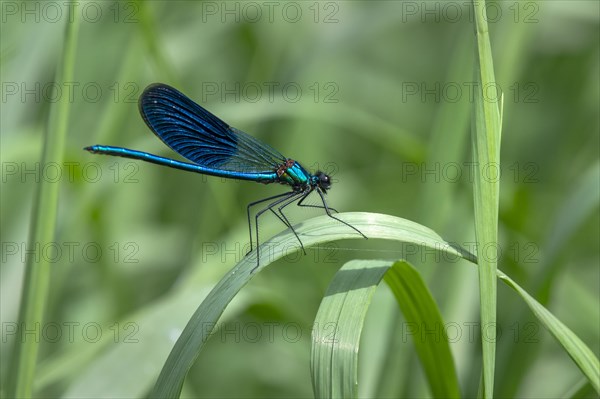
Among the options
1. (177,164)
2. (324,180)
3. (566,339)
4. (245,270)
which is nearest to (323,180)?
(324,180)

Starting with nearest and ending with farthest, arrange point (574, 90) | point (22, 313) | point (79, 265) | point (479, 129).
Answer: point (479, 129)
point (22, 313)
point (79, 265)
point (574, 90)

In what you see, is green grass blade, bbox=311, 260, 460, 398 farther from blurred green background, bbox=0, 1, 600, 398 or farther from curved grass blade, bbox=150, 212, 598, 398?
blurred green background, bbox=0, 1, 600, 398

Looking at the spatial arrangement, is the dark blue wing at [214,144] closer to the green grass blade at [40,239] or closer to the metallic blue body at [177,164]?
the metallic blue body at [177,164]

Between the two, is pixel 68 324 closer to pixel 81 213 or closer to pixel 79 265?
pixel 79 265

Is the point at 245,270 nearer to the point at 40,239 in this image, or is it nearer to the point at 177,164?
the point at 40,239

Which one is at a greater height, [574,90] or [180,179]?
[574,90]

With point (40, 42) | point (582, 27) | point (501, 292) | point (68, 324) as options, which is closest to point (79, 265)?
point (68, 324)

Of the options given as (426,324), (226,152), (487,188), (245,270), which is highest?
(226,152)
